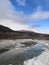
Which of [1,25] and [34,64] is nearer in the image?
[34,64]

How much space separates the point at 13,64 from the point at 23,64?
1007mm

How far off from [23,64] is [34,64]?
109 centimetres

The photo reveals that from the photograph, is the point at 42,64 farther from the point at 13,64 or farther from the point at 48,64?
the point at 13,64

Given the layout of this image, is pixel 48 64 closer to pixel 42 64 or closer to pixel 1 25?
pixel 42 64

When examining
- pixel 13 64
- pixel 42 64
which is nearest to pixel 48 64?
pixel 42 64

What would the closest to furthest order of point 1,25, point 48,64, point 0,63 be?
point 48,64 < point 0,63 < point 1,25

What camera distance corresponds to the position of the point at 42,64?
14023mm

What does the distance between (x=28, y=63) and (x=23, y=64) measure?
68 cm

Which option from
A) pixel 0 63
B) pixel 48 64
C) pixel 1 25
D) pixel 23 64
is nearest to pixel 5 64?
pixel 0 63

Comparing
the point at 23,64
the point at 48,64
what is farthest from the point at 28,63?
the point at 48,64

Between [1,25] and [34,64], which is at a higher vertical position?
[1,25]

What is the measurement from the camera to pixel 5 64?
47.1 ft

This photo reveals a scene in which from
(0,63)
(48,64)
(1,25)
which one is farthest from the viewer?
(1,25)

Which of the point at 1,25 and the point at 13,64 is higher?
the point at 1,25
